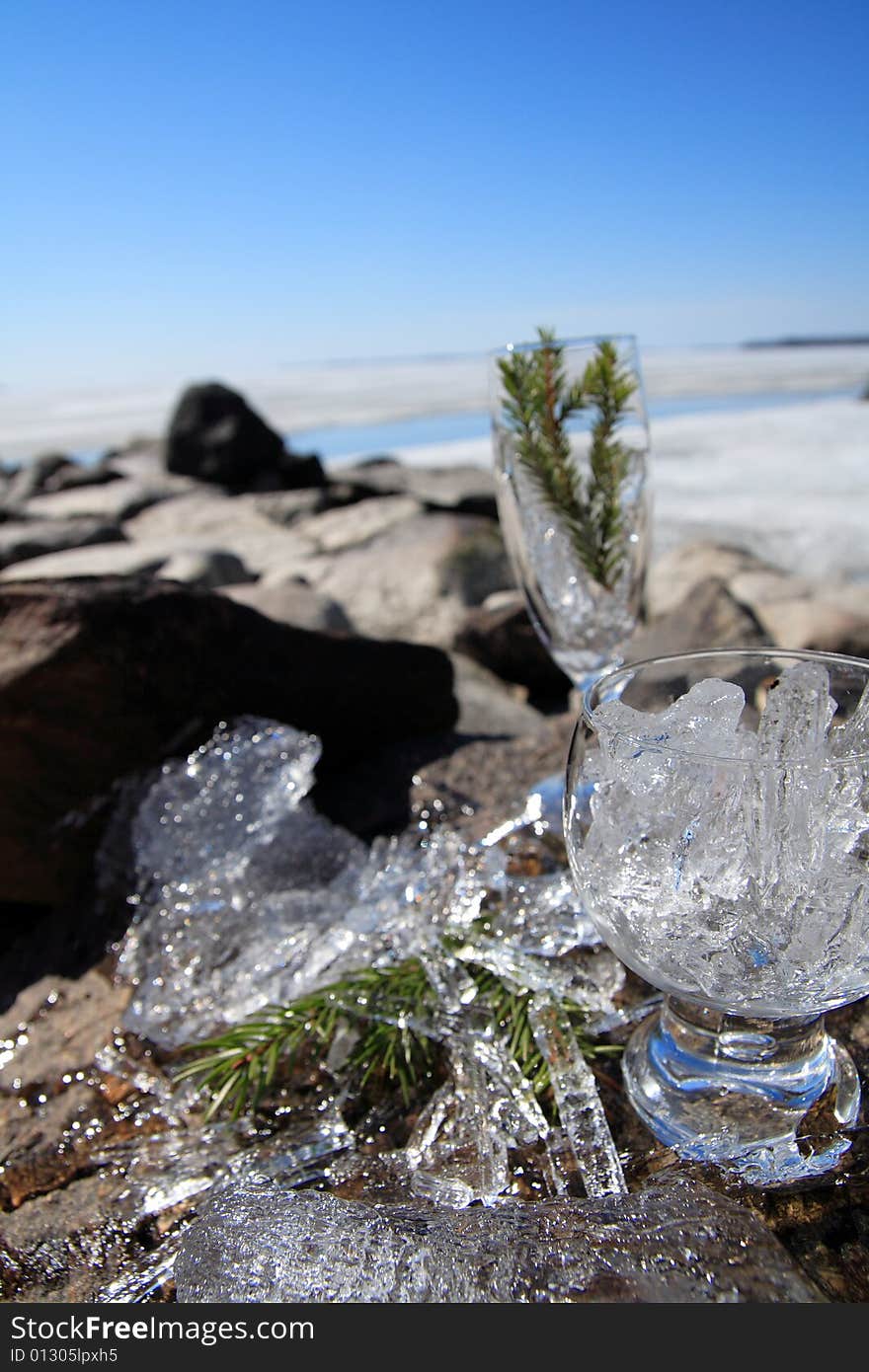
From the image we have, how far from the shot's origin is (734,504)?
8195 millimetres

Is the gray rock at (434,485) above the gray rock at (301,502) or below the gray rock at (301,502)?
above

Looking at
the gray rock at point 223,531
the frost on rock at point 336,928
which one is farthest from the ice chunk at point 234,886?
the gray rock at point 223,531

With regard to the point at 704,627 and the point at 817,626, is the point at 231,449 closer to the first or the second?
the point at 817,626

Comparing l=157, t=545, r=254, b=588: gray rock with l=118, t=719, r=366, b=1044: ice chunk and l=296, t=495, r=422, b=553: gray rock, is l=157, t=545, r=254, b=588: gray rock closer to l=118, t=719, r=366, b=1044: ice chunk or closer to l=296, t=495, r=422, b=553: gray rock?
l=296, t=495, r=422, b=553: gray rock

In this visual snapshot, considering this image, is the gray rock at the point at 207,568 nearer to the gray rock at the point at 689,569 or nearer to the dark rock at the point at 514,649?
the dark rock at the point at 514,649

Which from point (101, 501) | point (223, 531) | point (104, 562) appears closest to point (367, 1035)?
point (104, 562)

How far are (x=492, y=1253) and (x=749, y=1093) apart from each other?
429 millimetres

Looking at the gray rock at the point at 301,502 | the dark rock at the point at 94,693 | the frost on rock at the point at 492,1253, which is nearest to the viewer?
the frost on rock at the point at 492,1253

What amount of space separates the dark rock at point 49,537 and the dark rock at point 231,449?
11.5ft

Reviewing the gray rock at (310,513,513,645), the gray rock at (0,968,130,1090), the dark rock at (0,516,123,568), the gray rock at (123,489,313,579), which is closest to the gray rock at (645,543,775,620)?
the gray rock at (310,513,513,645)

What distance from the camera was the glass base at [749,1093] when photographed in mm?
1144

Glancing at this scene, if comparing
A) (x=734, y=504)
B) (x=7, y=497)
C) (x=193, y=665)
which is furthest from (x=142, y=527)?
(x=193, y=665)

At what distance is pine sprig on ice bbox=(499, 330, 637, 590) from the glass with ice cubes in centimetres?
97
